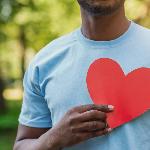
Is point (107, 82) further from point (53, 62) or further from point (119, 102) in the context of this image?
point (53, 62)

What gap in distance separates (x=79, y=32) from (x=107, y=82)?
328 mm

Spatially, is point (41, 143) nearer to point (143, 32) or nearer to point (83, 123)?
point (83, 123)

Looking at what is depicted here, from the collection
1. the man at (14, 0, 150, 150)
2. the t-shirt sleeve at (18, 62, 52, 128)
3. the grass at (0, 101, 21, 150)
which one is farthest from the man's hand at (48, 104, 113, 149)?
the grass at (0, 101, 21, 150)

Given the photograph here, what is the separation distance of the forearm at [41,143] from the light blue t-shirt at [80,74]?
0.27 ft

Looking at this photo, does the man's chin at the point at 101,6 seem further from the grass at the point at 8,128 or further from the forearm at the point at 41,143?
the grass at the point at 8,128

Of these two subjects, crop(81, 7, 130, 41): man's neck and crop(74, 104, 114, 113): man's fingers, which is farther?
crop(81, 7, 130, 41): man's neck

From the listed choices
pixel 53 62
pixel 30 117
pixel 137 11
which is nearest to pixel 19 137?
pixel 30 117

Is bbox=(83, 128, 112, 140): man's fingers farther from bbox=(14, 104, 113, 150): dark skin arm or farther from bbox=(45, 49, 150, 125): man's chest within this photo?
bbox=(45, 49, 150, 125): man's chest

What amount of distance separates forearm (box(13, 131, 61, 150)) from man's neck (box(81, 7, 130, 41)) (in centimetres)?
49

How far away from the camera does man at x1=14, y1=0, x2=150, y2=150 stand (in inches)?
96.5

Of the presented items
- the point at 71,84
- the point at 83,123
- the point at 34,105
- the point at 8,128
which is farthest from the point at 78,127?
the point at 8,128

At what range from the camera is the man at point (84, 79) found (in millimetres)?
2451

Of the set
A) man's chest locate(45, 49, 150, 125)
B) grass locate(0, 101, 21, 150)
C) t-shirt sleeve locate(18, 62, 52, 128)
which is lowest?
grass locate(0, 101, 21, 150)

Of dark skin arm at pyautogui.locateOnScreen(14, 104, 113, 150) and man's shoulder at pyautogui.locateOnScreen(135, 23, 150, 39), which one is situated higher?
man's shoulder at pyautogui.locateOnScreen(135, 23, 150, 39)
